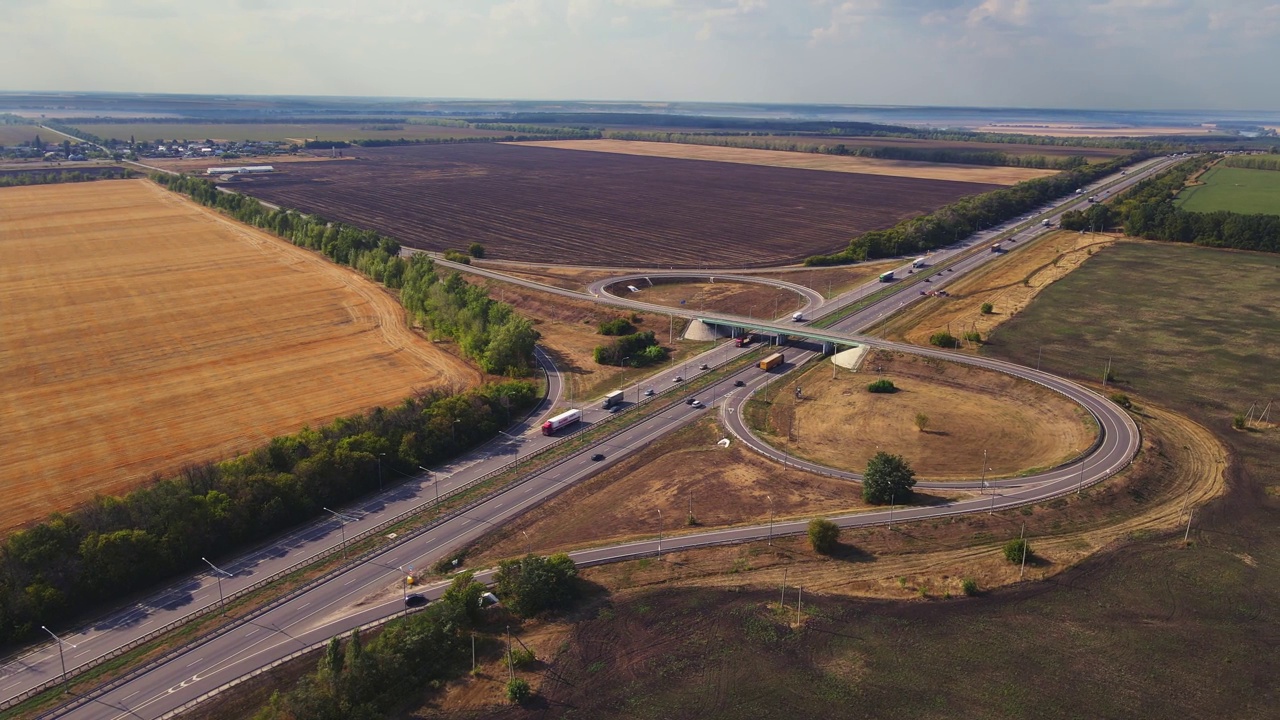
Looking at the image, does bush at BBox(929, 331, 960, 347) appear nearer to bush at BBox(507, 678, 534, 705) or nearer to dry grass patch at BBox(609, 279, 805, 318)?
dry grass patch at BBox(609, 279, 805, 318)

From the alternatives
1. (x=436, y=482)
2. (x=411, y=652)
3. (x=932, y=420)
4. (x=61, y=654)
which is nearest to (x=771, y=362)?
(x=932, y=420)

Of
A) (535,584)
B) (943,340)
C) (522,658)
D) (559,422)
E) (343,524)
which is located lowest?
(343,524)

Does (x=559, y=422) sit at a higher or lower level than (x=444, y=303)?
lower

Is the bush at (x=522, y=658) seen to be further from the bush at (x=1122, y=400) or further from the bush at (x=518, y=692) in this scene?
the bush at (x=1122, y=400)

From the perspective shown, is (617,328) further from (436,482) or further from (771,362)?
(436,482)

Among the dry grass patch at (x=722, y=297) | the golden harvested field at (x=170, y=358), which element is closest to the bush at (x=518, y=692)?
the golden harvested field at (x=170, y=358)

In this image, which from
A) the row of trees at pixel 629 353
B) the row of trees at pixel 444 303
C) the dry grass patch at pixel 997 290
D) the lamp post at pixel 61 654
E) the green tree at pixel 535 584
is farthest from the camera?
the dry grass patch at pixel 997 290

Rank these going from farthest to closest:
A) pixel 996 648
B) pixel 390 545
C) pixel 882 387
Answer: pixel 882 387 → pixel 390 545 → pixel 996 648
